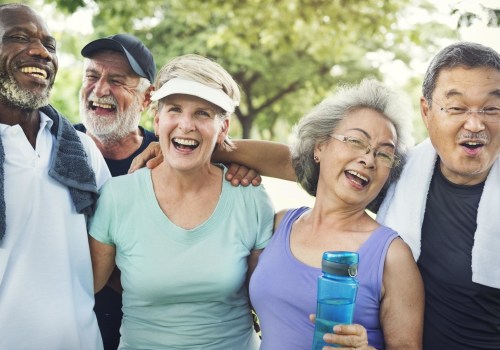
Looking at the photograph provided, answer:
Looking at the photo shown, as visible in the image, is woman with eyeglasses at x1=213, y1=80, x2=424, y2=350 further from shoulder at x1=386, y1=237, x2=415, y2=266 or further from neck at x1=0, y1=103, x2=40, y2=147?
neck at x1=0, y1=103, x2=40, y2=147

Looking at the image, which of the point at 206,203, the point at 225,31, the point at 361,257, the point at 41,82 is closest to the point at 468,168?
the point at 361,257

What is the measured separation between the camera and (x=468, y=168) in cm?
248

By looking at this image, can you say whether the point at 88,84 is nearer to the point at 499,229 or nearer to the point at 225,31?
the point at 499,229

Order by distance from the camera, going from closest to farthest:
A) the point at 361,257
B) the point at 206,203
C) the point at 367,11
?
the point at 361,257 → the point at 206,203 → the point at 367,11

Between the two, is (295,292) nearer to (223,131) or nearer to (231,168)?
(231,168)

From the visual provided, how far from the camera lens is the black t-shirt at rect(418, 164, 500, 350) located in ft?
8.09

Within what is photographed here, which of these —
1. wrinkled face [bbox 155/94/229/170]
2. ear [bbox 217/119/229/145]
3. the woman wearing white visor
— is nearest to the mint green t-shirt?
the woman wearing white visor

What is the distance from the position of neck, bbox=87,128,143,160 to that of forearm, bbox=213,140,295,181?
860 millimetres

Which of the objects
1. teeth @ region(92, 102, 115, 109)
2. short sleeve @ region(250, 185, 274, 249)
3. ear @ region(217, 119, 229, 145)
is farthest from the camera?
teeth @ region(92, 102, 115, 109)

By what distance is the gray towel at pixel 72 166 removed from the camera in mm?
2572

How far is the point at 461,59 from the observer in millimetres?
2482

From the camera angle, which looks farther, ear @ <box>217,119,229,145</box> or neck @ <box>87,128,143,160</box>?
neck @ <box>87,128,143,160</box>

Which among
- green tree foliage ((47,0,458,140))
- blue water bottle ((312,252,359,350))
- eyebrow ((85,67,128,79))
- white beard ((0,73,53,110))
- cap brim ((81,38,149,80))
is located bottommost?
blue water bottle ((312,252,359,350))

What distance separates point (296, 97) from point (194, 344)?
18.9m
